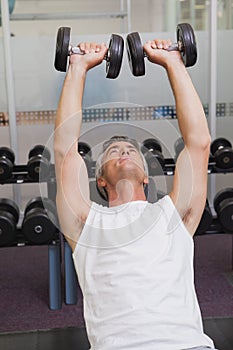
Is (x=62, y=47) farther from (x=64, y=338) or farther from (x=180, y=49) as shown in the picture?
(x=64, y=338)

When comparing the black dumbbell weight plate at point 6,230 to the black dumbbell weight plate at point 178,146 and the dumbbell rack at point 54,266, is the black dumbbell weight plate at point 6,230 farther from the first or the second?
the black dumbbell weight plate at point 178,146

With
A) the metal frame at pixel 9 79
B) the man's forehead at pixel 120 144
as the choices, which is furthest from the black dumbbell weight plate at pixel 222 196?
the metal frame at pixel 9 79

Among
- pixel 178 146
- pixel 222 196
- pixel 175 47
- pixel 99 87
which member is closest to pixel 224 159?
pixel 222 196

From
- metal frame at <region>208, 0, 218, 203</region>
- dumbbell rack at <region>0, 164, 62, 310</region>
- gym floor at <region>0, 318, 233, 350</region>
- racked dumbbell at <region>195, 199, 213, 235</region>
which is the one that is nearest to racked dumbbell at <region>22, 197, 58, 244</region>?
dumbbell rack at <region>0, 164, 62, 310</region>

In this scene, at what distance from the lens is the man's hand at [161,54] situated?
1327 millimetres

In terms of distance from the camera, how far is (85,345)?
1873 mm

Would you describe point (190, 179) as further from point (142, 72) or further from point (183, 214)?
point (142, 72)

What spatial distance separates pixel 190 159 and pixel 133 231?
25 cm

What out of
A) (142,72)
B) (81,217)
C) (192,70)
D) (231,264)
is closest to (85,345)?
(81,217)

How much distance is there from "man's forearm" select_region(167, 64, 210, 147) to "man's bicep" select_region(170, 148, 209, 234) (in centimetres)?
3

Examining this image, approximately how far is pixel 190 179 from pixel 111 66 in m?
0.37

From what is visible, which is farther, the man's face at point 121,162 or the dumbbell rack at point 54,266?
the dumbbell rack at point 54,266

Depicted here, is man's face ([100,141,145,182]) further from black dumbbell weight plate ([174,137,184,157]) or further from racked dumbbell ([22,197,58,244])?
black dumbbell weight plate ([174,137,184,157])

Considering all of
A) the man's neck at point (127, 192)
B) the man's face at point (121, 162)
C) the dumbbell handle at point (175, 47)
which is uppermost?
the dumbbell handle at point (175, 47)
